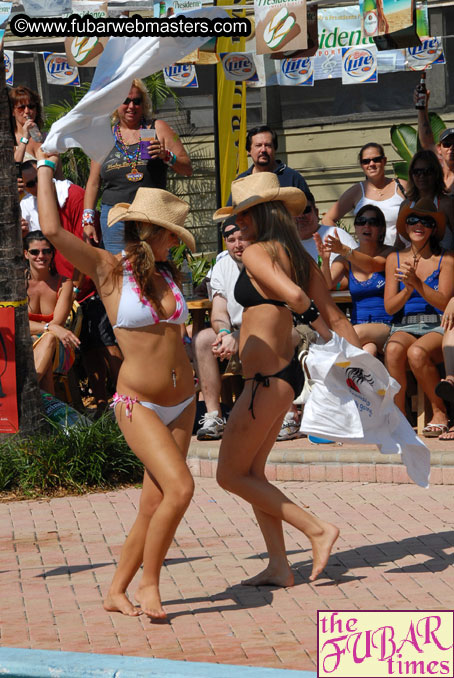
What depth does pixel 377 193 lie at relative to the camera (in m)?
10.5

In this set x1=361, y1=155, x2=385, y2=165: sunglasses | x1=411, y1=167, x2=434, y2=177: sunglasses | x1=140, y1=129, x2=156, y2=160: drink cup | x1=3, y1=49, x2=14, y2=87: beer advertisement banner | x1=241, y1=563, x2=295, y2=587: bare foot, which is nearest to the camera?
x1=241, y1=563, x2=295, y2=587: bare foot

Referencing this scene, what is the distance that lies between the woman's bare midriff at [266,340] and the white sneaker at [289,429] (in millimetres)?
3406

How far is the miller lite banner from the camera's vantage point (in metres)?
12.2

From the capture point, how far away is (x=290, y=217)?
18.2 ft

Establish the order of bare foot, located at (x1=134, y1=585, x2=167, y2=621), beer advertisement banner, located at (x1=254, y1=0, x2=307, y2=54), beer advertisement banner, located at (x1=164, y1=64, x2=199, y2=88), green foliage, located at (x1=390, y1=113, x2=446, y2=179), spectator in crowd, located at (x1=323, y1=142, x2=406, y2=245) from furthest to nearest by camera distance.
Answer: beer advertisement banner, located at (x1=164, y1=64, x2=199, y2=88) < green foliage, located at (x1=390, y1=113, x2=446, y2=179) < beer advertisement banner, located at (x1=254, y1=0, x2=307, y2=54) < spectator in crowd, located at (x1=323, y1=142, x2=406, y2=245) < bare foot, located at (x1=134, y1=585, x2=167, y2=621)

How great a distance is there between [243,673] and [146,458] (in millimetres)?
1319

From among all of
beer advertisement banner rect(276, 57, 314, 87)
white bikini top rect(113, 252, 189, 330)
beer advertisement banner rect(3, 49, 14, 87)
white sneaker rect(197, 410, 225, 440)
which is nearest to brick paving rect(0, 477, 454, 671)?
white sneaker rect(197, 410, 225, 440)

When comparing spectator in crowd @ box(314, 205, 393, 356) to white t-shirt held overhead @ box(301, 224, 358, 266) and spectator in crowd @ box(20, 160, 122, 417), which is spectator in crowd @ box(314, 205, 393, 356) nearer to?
white t-shirt held overhead @ box(301, 224, 358, 266)

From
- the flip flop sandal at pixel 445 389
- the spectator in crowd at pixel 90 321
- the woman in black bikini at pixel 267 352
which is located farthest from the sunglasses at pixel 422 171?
the woman in black bikini at pixel 267 352

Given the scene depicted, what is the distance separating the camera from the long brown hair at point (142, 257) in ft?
16.5

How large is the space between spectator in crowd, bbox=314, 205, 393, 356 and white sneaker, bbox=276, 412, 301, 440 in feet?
2.73

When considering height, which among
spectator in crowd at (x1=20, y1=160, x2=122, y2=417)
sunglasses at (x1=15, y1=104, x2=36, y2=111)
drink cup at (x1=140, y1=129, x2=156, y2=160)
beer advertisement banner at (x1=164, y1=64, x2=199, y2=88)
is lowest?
spectator in crowd at (x1=20, y1=160, x2=122, y2=417)

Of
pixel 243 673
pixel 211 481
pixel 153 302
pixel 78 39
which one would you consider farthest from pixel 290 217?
pixel 78 39

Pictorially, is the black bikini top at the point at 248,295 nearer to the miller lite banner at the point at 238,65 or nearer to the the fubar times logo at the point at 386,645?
the the fubar times logo at the point at 386,645
